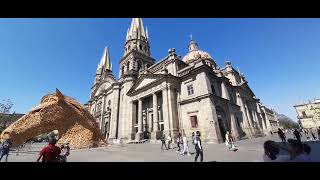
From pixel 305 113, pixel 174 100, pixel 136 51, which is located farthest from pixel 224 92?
pixel 305 113

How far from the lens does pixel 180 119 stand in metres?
26.4

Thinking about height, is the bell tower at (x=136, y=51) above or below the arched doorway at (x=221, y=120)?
above

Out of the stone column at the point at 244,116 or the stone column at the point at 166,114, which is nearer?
the stone column at the point at 166,114

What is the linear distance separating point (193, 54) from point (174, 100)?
19489 mm

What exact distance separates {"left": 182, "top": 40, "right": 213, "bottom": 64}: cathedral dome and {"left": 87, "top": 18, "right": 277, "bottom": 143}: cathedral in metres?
0.43

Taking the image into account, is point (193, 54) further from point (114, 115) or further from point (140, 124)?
point (114, 115)

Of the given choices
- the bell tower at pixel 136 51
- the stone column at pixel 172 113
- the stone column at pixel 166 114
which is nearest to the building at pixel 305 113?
the bell tower at pixel 136 51

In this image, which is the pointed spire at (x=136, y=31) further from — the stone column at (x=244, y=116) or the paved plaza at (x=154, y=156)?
the paved plaza at (x=154, y=156)

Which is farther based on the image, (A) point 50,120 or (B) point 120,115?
(B) point 120,115

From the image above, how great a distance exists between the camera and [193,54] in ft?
139

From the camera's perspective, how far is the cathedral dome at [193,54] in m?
40.8
